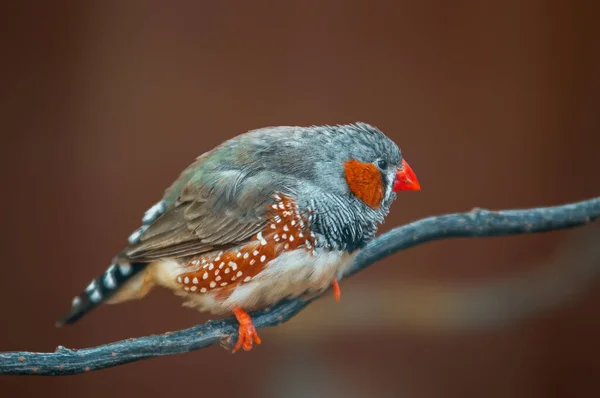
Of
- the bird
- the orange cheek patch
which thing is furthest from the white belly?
the orange cheek patch

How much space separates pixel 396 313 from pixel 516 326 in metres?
0.40

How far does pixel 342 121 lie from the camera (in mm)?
1409

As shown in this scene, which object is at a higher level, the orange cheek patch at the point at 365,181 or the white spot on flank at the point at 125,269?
the orange cheek patch at the point at 365,181

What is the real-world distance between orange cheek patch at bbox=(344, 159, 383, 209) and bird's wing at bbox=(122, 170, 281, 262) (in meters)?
0.13

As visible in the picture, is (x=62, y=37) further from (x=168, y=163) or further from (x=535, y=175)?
(x=535, y=175)

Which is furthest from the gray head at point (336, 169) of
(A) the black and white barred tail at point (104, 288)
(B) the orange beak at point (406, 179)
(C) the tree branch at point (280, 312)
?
(A) the black and white barred tail at point (104, 288)

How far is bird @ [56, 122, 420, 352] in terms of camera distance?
1165 mm

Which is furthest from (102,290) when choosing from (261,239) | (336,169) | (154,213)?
(336,169)

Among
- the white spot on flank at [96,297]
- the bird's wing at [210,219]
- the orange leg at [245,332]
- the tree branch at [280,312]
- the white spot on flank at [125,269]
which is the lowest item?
the orange leg at [245,332]

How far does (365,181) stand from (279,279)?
21cm

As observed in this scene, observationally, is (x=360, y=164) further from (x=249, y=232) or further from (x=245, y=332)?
(x=245, y=332)

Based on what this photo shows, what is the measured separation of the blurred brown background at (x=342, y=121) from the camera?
1.47 meters

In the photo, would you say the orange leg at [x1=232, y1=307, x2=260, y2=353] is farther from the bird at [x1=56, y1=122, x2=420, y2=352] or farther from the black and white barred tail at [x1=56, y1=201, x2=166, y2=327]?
the black and white barred tail at [x1=56, y1=201, x2=166, y2=327]

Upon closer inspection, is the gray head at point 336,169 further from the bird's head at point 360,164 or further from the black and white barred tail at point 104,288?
the black and white barred tail at point 104,288
